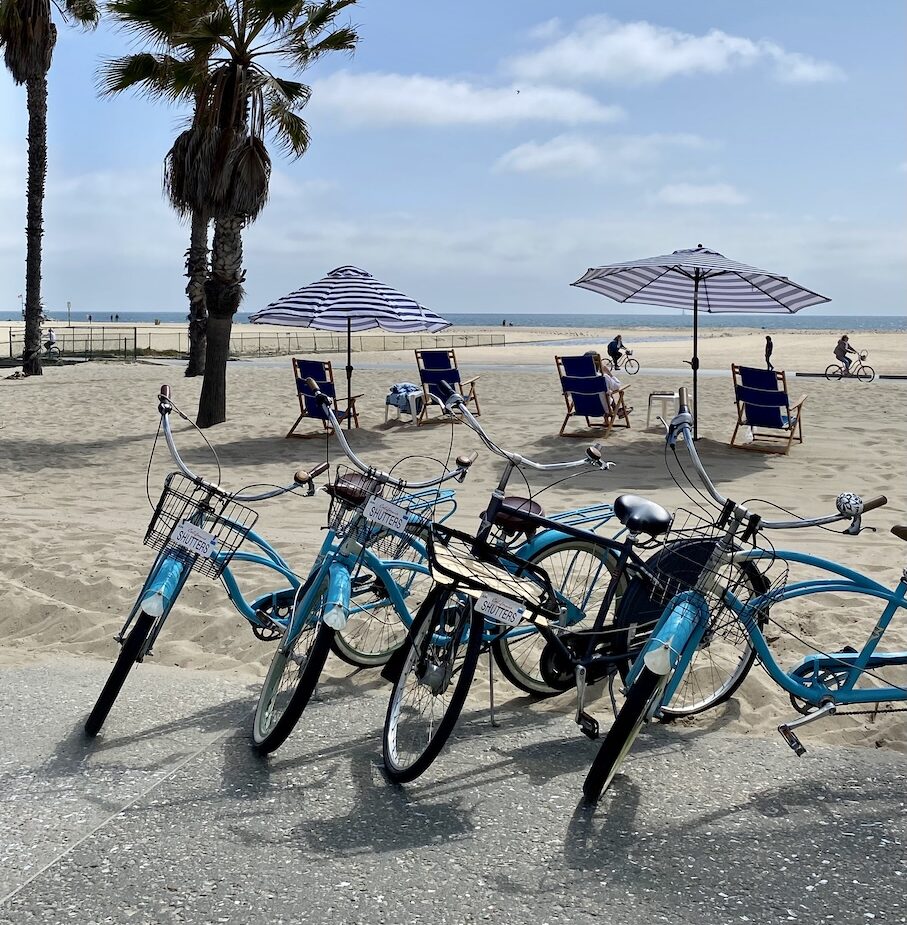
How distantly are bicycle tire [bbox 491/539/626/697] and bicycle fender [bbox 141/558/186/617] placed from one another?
126 cm

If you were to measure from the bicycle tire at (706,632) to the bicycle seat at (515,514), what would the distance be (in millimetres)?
455

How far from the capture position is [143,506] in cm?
858

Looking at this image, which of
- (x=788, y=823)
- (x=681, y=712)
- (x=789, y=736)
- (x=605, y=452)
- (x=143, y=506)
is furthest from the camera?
(x=605, y=452)

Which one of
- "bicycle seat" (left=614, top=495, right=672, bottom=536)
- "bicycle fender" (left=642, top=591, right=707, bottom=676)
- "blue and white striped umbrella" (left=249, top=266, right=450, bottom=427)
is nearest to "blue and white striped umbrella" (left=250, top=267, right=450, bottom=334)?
"blue and white striped umbrella" (left=249, top=266, right=450, bottom=427)

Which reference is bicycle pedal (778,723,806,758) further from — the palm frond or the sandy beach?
the palm frond

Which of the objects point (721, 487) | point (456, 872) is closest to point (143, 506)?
point (721, 487)

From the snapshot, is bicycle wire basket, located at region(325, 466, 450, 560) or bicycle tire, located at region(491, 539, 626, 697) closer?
bicycle wire basket, located at region(325, 466, 450, 560)

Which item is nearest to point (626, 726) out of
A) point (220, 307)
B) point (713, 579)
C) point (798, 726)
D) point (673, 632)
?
point (673, 632)

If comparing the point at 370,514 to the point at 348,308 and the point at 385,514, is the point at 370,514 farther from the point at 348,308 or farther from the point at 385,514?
the point at 348,308

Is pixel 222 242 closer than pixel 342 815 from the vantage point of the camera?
No

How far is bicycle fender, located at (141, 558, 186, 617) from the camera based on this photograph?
379cm

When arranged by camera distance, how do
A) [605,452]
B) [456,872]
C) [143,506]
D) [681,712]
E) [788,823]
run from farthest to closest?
[605,452] → [143,506] → [681,712] → [788,823] → [456,872]

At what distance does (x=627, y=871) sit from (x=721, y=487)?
669cm

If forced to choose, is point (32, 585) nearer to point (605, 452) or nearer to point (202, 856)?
point (202, 856)
